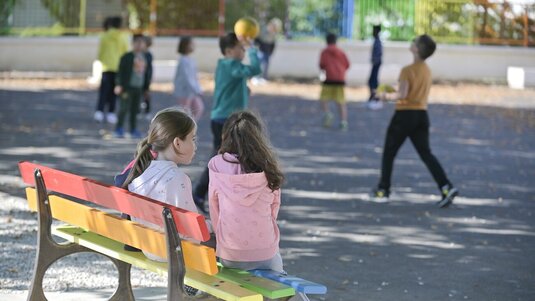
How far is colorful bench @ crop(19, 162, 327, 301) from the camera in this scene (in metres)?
5.23

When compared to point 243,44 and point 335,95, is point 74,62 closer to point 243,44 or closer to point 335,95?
point 335,95

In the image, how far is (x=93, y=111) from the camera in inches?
747

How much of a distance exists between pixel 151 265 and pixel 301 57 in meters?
23.5

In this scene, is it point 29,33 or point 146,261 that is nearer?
point 146,261

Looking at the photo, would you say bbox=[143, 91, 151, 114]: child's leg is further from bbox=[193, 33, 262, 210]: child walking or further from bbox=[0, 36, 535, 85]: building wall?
bbox=[0, 36, 535, 85]: building wall

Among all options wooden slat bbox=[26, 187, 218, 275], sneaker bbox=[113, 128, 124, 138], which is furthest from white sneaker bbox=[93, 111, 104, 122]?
wooden slat bbox=[26, 187, 218, 275]

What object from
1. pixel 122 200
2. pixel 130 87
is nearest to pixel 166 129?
pixel 122 200

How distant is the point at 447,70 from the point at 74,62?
9.54m

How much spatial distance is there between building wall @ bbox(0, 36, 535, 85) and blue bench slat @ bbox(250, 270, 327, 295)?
865 inches

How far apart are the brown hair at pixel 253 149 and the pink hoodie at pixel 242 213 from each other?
40mm

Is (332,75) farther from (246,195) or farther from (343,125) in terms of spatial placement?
(246,195)

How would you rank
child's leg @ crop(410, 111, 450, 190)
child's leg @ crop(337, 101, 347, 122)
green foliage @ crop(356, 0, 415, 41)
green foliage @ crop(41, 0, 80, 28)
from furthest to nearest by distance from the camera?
green foliage @ crop(356, 0, 415, 41) → green foliage @ crop(41, 0, 80, 28) → child's leg @ crop(337, 101, 347, 122) → child's leg @ crop(410, 111, 450, 190)

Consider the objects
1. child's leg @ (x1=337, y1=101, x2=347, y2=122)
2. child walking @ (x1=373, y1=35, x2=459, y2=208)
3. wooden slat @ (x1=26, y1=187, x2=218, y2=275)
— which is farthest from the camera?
child's leg @ (x1=337, y1=101, x2=347, y2=122)

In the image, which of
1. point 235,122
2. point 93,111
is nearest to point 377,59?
point 93,111
